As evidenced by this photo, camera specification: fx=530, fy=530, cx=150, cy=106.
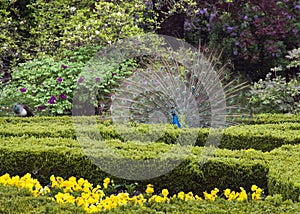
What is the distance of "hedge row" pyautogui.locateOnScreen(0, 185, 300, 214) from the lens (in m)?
3.09

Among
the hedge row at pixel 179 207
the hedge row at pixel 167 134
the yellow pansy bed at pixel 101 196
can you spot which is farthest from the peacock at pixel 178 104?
the hedge row at pixel 179 207

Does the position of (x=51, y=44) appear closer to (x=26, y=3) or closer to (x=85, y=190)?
(x=26, y=3)

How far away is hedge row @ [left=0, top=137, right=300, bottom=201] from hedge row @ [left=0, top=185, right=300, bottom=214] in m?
0.91

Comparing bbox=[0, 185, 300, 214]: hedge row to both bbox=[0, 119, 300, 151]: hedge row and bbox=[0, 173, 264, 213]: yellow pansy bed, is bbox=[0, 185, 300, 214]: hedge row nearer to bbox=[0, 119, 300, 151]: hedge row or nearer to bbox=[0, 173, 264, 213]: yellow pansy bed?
bbox=[0, 173, 264, 213]: yellow pansy bed

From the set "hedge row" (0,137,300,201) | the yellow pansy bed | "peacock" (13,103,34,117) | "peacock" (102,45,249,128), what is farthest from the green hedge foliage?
"peacock" (13,103,34,117)

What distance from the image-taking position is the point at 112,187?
4.49 meters

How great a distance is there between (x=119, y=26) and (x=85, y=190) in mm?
5897

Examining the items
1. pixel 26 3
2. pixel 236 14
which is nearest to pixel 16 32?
pixel 26 3

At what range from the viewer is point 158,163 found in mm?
4586

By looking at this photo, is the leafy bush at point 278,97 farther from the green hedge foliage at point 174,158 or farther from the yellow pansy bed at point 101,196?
the yellow pansy bed at point 101,196

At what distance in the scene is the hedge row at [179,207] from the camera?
121 inches

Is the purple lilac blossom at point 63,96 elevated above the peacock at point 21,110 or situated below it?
above

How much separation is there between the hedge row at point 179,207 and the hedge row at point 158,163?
2.99ft

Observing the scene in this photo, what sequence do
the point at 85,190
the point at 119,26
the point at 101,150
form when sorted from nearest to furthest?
the point at 85,190
the point at 101,150
the point at 119,26
